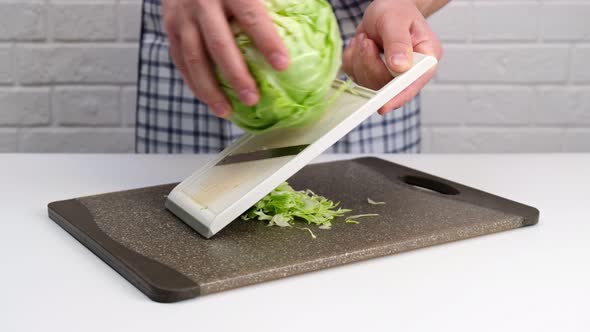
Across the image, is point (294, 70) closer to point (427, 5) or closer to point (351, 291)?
point (351, 291)

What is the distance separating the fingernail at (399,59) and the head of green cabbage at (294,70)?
0.09 meters

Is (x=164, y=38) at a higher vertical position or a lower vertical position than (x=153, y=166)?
higher

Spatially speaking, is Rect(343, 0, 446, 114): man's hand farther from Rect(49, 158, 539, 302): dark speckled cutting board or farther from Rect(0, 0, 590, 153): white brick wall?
Rect(0, 0, 590, 153): white brick wall

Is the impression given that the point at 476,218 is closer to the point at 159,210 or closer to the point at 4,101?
the point at 159,210

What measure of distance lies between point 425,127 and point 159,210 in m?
1.53

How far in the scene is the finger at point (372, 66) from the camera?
137 centimetres

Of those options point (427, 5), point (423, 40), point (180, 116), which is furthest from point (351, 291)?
point (180, 116)

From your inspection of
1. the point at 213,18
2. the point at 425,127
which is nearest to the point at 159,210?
the point at 213,18

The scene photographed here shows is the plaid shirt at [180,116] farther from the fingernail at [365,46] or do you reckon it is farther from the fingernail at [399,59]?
the fingernail at [399,59]

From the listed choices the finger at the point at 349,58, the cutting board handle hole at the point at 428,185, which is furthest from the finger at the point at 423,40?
the cutting board handle hole at the point at 428,185

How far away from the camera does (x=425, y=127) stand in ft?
8.52

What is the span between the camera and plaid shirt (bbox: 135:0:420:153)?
1.97 m

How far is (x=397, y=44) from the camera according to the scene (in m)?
1.22

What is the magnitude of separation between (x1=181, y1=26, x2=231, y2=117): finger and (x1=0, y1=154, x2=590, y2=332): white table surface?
288mm
